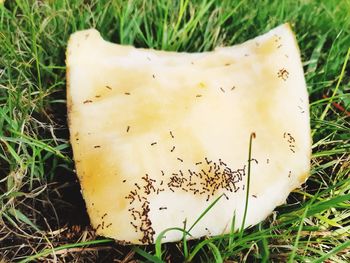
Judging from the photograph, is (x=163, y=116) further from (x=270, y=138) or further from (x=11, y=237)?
(x=11, y=237)

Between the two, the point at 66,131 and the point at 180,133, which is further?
the point at 66,131

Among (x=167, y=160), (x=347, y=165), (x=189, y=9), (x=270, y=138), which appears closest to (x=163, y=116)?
(x=167, y=160)

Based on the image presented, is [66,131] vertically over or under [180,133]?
Answer: under

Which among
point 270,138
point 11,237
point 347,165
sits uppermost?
point 270,138
